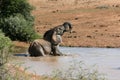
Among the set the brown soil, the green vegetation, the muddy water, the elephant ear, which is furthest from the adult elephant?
the green vegetation

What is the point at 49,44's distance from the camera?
22.5 m

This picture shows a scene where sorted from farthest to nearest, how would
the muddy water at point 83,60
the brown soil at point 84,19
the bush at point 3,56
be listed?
the brown soil at point 84,19 < the muddy water at point 83,60 < the bush at point 3,56

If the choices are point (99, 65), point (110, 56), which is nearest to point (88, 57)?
point (110, 56)

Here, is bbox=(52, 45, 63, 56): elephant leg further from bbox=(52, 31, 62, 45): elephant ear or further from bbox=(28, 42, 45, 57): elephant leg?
bbox=(28, 42, 45, 57): elephant leg

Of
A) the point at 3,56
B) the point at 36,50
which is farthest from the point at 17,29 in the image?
the point at 3,56

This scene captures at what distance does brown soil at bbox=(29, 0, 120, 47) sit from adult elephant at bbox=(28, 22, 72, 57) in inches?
192

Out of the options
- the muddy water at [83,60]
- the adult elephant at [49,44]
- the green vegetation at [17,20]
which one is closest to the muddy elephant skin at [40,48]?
the adult elephant at [49,44]

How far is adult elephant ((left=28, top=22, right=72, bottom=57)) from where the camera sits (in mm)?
22039

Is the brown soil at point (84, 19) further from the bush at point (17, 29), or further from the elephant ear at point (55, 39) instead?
the elephant ear at point (55, 39)

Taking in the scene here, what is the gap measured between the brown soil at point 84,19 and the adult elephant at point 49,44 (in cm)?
488

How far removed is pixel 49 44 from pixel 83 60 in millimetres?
2824

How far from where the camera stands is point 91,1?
165 feet

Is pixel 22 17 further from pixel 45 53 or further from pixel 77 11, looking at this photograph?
pixel 77 11

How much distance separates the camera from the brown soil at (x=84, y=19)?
28.9m
